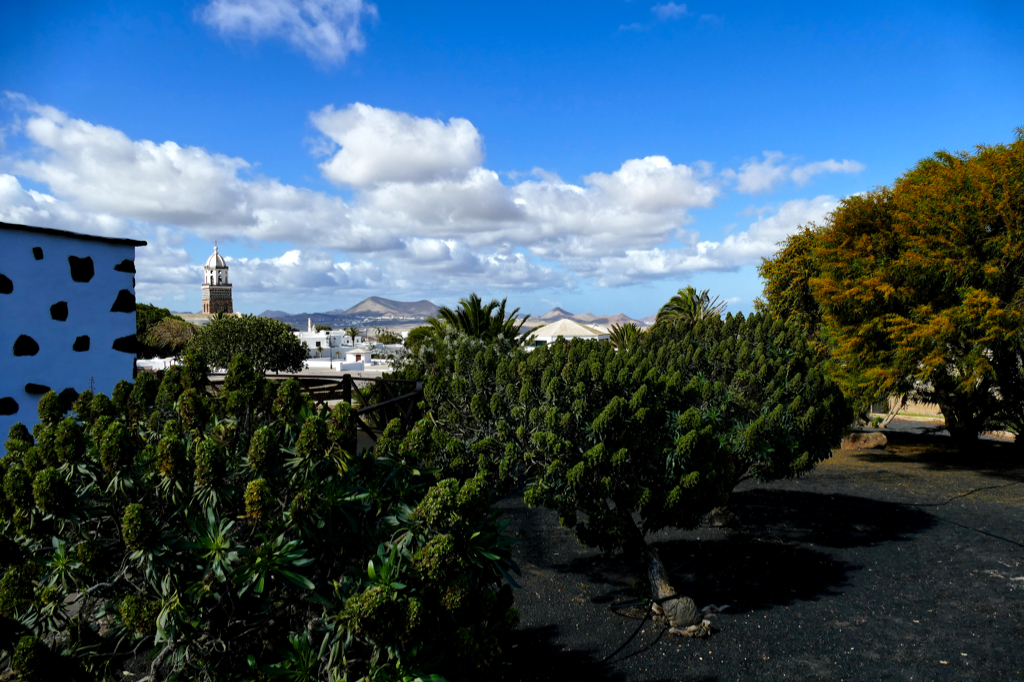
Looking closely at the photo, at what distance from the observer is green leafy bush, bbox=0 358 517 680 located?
115 inches

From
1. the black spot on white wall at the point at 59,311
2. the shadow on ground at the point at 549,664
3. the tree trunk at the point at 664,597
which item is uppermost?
the black spot on white wall at the point at 59,311

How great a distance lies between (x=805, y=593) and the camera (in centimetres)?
790

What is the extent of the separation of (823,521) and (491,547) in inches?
391

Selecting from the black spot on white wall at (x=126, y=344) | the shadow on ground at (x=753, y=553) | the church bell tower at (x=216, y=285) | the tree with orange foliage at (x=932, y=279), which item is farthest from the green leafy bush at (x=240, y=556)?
the church bell tower at (x=216, y=285)

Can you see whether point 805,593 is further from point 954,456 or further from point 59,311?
point 954,456

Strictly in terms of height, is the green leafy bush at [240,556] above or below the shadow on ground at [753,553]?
above

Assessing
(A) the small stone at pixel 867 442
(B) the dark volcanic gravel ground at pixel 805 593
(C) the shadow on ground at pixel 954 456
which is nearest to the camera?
(B) the dark volcanic gravel ground at pixel 805 593

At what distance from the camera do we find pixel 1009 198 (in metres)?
12.4

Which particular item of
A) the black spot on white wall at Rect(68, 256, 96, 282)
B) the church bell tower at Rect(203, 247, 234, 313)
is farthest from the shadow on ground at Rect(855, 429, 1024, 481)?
the church bell tower at Rect(203, 247, 234, 313)

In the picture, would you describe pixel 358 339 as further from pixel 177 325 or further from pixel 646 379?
pixel 646 379

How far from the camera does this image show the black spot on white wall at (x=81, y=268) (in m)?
8.03

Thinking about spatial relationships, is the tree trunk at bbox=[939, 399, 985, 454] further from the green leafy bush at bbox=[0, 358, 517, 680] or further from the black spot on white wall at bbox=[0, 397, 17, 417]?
the black spot on white wall at bbox=[0, 397, 17, 417]

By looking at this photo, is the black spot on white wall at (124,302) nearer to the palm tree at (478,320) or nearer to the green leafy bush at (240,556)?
the green leafy bush at (240,556)

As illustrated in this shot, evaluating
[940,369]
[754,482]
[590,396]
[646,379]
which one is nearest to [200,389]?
[590,396]
